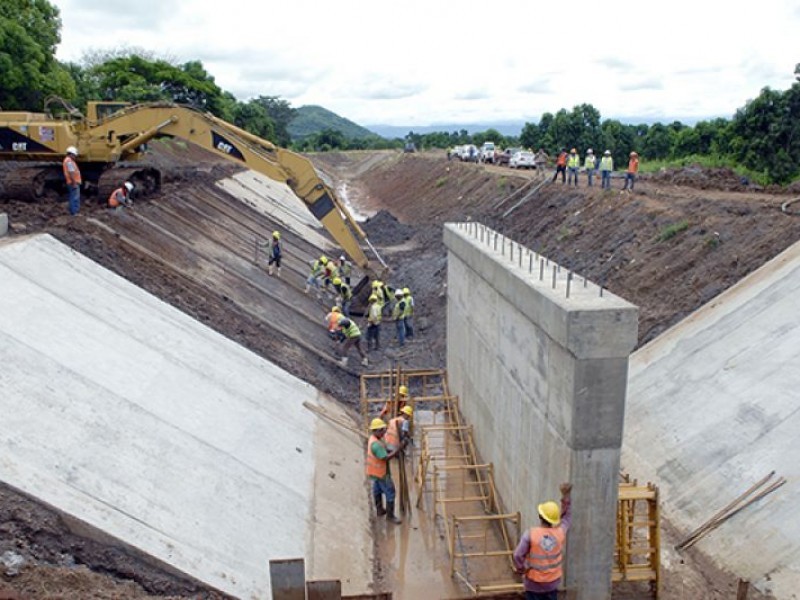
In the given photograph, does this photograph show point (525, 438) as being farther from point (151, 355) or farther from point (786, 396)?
point (151, 355)

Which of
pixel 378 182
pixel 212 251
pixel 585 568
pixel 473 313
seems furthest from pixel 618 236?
pixel 378 182

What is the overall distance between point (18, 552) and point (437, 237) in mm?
28763

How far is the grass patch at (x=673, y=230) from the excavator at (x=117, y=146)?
9155 mm

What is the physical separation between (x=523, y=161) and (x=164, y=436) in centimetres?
4073

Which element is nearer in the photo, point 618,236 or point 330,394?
point 330,394

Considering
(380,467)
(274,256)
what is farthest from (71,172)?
(380,467)

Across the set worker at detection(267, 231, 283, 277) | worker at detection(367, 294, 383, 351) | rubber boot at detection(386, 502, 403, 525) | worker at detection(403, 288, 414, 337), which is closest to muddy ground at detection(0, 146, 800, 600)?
worker at detection(403, 288, 414, 337)

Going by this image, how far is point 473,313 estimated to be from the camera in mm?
13383

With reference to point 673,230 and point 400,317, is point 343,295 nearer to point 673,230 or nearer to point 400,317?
point 400,317

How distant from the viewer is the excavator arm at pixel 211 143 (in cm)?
1933

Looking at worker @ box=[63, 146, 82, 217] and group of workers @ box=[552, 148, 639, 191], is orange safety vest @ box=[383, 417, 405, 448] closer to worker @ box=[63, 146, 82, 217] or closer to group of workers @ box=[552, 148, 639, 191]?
worker @ box=[63, 146, 82, 217]

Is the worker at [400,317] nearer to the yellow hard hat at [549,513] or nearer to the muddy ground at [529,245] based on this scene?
the muddy ground at [529,245]

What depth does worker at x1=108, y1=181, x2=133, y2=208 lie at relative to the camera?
19.8 m

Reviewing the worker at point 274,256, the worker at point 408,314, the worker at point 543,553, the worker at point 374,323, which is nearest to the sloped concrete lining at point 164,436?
the worker at point 543,553
